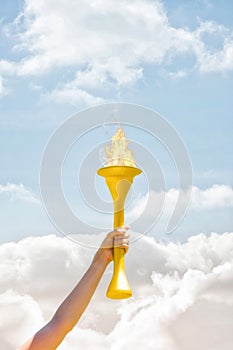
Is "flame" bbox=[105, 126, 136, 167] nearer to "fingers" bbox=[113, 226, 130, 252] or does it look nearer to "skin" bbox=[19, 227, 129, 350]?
"fingers" bbox=[113, 226, 130, 252]

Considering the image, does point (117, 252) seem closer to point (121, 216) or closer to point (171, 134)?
point (121, 216)

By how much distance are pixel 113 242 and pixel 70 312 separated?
62cm

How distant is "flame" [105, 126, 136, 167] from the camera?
3584 millimetres

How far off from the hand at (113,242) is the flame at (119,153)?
1.78ft

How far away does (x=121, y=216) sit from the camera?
11.6 feet

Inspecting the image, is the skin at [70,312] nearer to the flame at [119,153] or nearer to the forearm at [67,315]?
the forearm at [67,315]

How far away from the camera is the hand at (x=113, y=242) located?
126 inches

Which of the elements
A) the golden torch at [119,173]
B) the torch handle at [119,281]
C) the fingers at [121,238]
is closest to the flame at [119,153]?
the golden torch at [119,173]

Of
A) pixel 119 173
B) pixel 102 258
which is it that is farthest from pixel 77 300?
pixel 119 173

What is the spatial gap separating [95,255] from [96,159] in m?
1.31

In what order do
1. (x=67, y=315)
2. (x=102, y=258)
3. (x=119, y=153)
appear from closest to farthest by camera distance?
(x=67, y=315)
(x=102, y=258)
(x=119, y=153)

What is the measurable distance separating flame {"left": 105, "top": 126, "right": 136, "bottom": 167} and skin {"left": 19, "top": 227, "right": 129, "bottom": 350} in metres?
0.78

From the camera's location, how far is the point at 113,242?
3.25m

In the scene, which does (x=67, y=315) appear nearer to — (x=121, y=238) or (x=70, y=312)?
(x=70, y=312)
